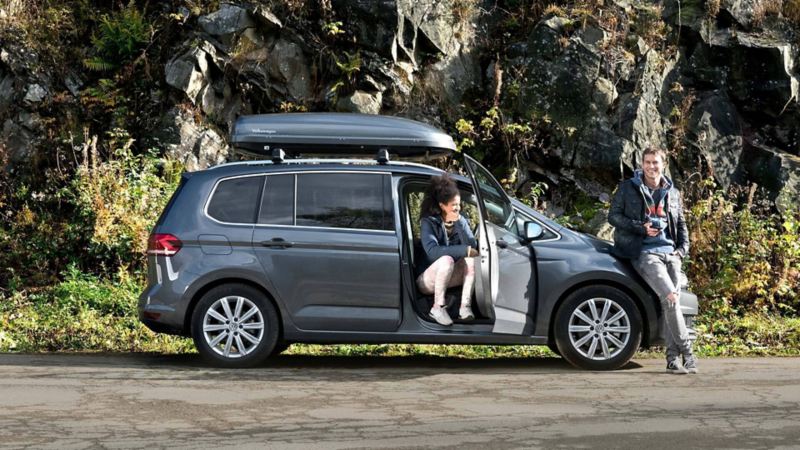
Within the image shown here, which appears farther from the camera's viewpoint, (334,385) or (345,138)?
(345,138)

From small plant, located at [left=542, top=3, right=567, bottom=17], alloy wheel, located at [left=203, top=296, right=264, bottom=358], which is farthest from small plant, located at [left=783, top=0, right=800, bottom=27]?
alloy wheel, located at [left=203, top=296, right=264, bottom=358]

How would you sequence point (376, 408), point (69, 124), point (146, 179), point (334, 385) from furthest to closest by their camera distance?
point (69, 124) → point (146, 179) → point (334, 385) → point (376, 408)

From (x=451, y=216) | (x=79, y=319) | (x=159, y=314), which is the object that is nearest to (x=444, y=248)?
(x=451, y=216)

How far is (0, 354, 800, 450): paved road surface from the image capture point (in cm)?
679

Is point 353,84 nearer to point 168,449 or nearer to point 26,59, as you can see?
point 26,59

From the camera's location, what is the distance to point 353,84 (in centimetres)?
1642

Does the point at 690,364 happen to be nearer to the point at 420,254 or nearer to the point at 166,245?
the point at 420,254

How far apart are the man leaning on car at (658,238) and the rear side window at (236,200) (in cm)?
315

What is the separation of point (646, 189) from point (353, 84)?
7526 millimetres

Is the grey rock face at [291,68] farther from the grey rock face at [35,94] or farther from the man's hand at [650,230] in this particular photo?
the man's hand at [650,230]

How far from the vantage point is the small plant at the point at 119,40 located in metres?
16.9

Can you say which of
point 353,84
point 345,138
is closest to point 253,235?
point 345,138

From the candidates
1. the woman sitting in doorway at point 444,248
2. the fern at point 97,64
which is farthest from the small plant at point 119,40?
the woman sitting in doorway at point 444,248

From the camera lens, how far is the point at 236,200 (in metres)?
9.81
